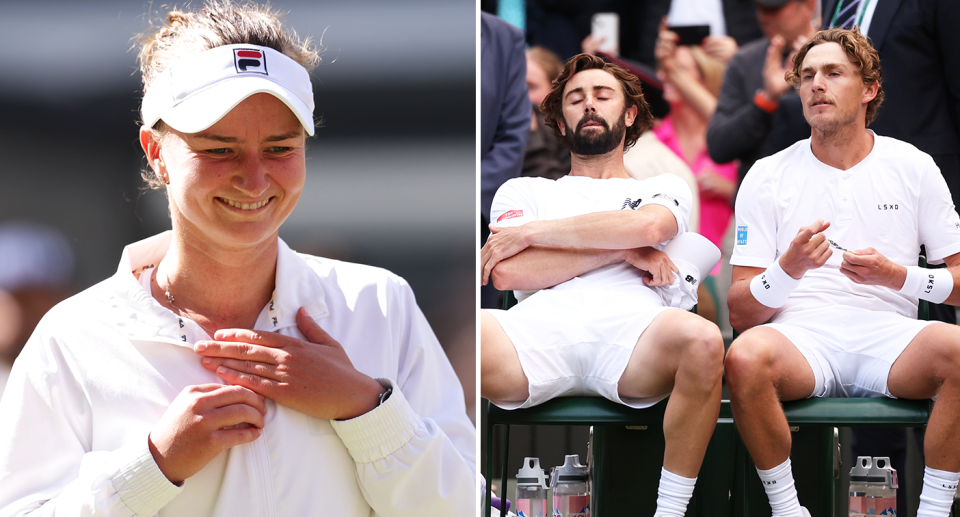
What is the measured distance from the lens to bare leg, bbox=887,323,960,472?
1865mm

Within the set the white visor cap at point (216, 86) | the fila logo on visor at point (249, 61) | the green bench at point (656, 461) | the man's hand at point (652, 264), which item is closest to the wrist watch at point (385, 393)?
the white visor cap at point (216, 86)

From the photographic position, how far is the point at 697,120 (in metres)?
2.74

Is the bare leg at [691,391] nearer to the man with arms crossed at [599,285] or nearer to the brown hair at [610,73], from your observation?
the man with arms crossed at [599,285]

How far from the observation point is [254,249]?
4.65 ft

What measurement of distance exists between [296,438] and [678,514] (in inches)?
38.2

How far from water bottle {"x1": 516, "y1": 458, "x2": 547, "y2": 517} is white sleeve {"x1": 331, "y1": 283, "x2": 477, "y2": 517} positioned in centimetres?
81

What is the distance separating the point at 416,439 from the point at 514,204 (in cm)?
109

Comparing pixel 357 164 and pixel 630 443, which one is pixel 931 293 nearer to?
pixel 630 443

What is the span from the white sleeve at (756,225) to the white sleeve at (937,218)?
414mm

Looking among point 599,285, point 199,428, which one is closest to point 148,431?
point 199,428

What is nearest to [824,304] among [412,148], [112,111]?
[412,148]

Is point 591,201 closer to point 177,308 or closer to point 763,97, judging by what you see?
point 763,97

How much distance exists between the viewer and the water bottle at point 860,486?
2.14 metres

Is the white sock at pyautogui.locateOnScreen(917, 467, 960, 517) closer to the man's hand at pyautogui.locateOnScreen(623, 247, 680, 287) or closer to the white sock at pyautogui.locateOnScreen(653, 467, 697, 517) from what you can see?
the white sock at pyautogui.locateOnScreen(653, 467, 697, 517)
